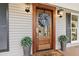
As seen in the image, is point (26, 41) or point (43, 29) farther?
point (43, 29)

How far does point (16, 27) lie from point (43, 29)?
529 mm

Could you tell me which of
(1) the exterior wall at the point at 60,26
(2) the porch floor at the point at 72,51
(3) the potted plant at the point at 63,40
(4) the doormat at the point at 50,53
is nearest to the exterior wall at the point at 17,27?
(4) the doormat at the point at 50,53

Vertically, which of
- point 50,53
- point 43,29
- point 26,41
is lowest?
point 50,53

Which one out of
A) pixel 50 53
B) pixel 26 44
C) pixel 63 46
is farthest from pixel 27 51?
pixel 63 46

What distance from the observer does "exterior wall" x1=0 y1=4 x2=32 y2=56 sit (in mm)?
2543

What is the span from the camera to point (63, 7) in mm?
2592

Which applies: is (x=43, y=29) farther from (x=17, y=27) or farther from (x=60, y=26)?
(x=17, y=27)

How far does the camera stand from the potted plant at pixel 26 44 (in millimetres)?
2546

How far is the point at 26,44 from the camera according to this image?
2.55 meters

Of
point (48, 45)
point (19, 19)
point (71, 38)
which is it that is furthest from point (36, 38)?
point (71, 38)

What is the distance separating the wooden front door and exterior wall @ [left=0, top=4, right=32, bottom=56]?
20cm

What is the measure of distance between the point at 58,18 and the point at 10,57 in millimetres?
1183

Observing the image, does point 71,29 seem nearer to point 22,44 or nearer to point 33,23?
point 33,23

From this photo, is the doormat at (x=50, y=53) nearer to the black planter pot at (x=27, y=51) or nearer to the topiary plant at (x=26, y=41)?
the black planter pot at (x=27, y=51)
